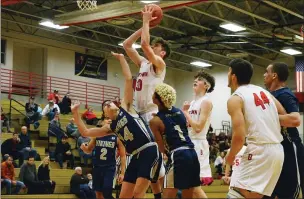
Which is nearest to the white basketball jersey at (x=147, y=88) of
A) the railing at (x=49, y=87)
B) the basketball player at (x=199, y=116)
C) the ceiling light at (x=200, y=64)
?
the basketball player at (x=199, y=116)

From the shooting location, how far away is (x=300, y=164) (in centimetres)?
564

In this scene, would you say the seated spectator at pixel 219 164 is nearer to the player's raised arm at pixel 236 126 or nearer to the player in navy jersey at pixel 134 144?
the player in navy jersey at pixel 134 144

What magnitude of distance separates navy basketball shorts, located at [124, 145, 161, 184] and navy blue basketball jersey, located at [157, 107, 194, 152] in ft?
0.58

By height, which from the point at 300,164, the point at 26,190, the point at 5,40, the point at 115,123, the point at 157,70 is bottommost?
the point at 26,190

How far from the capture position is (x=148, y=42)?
6.21m

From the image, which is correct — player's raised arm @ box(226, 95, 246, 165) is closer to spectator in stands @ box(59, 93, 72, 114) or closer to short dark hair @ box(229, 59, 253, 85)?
short dark hair @ box(229, 59, 253, 85)

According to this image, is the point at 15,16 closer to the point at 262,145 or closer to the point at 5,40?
the point at 5,40

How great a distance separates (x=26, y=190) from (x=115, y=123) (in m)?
10.4

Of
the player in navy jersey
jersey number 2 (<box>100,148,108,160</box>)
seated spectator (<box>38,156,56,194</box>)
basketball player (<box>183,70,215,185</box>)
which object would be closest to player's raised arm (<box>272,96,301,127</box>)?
the player in navy jersey

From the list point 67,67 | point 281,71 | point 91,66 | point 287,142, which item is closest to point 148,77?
point 281,71

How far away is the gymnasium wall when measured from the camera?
25.0 meters

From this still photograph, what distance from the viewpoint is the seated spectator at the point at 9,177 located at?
575 inches

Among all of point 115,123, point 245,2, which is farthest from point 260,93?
point 245,2

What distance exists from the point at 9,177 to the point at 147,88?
31.4ft
